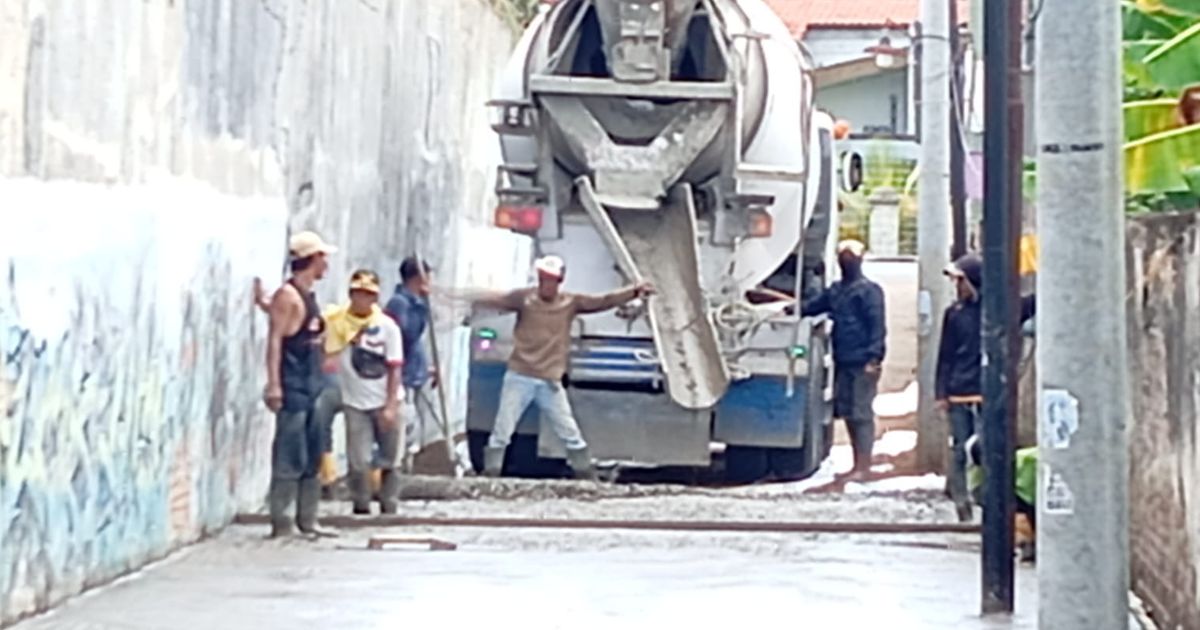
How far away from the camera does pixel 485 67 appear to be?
2389 cm

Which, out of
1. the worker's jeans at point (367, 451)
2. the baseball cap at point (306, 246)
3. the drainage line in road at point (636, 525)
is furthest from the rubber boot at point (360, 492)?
the baseball cap at point (306, 246)

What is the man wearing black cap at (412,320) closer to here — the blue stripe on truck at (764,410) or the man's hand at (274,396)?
the blue stripe on truck at (764,410)

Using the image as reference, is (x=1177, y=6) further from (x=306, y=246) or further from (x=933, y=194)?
(x=933, y=194)

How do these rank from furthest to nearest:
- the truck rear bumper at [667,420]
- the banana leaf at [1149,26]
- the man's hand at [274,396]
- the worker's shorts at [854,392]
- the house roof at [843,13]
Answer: the house roof at [843,13] → the worker's shorts at [854,392] → the truck rear bumper at [667,420] → the man's hand at [274,396] → the banana leaf at [1149,26]

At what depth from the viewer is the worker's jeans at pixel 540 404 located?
636 inches

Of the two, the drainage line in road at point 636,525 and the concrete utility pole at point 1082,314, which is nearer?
the concrete utility pole at point 1082,314

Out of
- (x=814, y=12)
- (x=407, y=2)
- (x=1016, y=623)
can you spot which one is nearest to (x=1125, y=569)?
(x=1016, y=623)

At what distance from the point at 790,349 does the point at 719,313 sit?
0.55 metres

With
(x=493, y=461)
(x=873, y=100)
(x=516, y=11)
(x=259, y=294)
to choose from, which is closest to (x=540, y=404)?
(x=493, y=461)

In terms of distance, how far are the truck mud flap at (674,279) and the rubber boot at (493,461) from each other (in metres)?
1.30

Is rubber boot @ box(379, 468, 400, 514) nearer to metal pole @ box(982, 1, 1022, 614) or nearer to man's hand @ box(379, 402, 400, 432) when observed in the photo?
man's hand @ box(379, 402, 400, 432)

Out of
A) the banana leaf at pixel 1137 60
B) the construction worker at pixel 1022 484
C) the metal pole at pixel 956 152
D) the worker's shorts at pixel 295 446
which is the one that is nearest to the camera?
the banana leaf at pixel 1137 60

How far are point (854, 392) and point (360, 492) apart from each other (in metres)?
5.25

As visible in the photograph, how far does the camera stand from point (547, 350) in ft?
52.9
